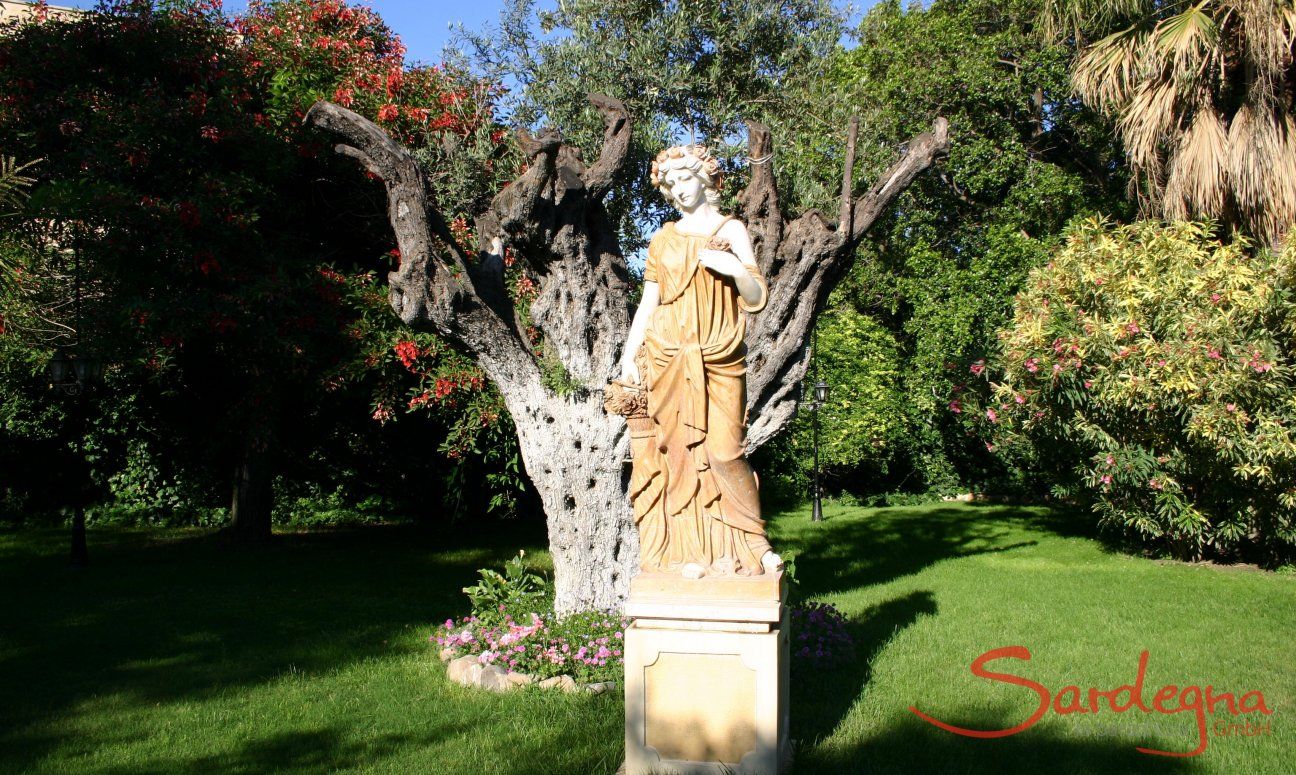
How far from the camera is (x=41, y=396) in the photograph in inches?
457

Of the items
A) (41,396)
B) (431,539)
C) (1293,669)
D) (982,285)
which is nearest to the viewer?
(1293,669)

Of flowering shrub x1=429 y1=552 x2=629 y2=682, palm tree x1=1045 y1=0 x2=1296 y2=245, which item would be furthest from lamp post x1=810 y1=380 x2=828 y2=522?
flowering shrub x1=429 y1=552 x2=629 y2=682

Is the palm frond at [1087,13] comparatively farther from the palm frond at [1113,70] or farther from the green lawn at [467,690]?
the green lawn at [467,690]

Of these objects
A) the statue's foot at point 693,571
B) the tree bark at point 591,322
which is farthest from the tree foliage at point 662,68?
the statue's foot at point 693,571

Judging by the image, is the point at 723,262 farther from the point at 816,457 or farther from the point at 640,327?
the point at 816,457

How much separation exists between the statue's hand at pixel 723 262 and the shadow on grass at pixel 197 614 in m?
3.18

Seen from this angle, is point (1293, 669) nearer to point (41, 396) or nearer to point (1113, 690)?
point (1113, 690)

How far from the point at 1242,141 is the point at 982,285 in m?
6.17

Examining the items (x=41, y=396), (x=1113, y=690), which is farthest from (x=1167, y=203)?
(x=41, y=396)

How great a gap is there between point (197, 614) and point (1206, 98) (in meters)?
10.6

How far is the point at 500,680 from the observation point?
227 inches

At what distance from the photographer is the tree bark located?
6.26 meters

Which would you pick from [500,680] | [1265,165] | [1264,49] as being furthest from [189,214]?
[1265,165]

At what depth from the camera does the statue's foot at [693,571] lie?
4102mm
